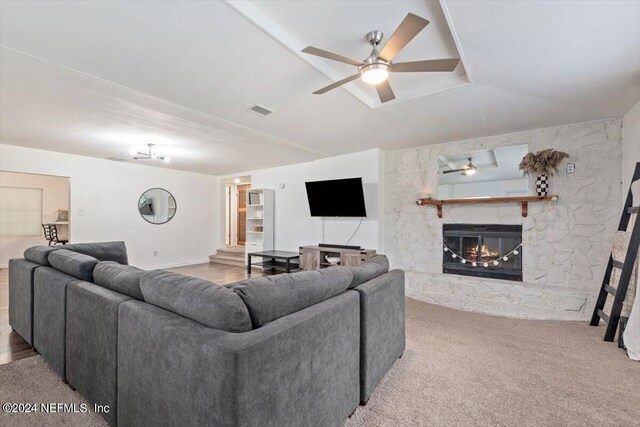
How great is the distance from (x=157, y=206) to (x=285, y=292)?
6559 mm

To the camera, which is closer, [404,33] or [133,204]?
[404,33]

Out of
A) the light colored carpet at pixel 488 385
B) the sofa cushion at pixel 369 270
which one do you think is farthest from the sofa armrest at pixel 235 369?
the light colored carpet at pixel 488 385

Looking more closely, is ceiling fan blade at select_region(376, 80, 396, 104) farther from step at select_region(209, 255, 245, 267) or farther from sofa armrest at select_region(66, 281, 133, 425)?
step at select_region(209, 255, 245, 267)

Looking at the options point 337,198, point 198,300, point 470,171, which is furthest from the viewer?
point 337,198

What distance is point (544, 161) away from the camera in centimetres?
375

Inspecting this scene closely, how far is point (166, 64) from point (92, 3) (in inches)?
25.6

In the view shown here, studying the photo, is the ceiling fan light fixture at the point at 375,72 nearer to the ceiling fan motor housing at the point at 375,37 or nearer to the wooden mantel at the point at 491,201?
the ceiling fan motor housing at the point at 375,37

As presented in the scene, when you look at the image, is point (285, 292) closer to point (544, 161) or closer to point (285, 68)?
point (285, 68)

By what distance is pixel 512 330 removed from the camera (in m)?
3.18

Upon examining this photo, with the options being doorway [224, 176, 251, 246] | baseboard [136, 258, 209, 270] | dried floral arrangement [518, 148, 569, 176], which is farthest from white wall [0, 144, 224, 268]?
dried floral arrangement [518, 148, 569, 176]

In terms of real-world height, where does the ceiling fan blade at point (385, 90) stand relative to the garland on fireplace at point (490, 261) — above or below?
above

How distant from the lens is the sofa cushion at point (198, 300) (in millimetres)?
1201

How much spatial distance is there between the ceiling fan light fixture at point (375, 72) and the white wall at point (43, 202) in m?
7.41

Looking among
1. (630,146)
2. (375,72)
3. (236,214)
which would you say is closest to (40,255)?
(375,72)
